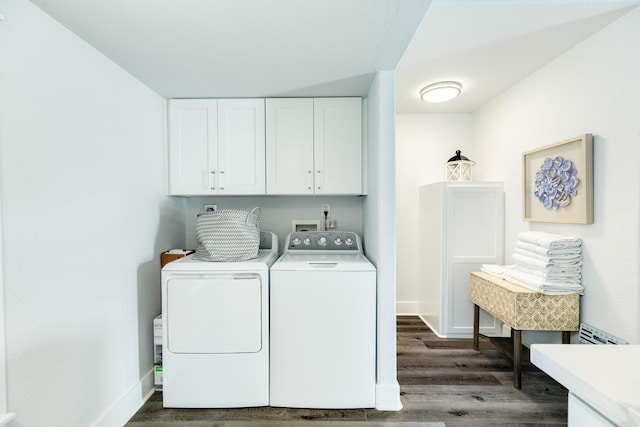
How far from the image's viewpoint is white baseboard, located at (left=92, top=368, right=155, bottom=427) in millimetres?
1562

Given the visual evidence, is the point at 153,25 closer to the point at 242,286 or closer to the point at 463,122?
the point at 242,286

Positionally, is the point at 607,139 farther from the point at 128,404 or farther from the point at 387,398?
the point at 128,404

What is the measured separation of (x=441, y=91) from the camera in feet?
8.32

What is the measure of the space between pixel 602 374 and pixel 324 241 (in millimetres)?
1829

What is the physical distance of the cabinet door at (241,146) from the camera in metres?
2.24

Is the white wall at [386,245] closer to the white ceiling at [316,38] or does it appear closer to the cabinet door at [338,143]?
the white ceiling at [316,38]

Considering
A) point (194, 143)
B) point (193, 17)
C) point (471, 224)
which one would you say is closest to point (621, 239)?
point (471, 224)

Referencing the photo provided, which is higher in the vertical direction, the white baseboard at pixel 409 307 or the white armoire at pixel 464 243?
the white armoire at pixel 464 243

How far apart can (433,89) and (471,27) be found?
793 millimetres

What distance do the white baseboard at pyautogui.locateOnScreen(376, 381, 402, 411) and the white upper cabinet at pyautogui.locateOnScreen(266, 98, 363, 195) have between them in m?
1.40

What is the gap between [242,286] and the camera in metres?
1.75

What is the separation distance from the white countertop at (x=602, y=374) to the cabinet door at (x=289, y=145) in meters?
1.77

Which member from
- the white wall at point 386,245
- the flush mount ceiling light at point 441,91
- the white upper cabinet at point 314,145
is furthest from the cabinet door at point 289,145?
the flush mount ceiling light at point 441,91

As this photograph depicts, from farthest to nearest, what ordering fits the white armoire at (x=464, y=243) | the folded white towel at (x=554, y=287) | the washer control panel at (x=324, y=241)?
the white armoire at (x=464, y=243) → the washer control panel at (x=324, y=241) → the folded white towel at (x=554, y=287)
